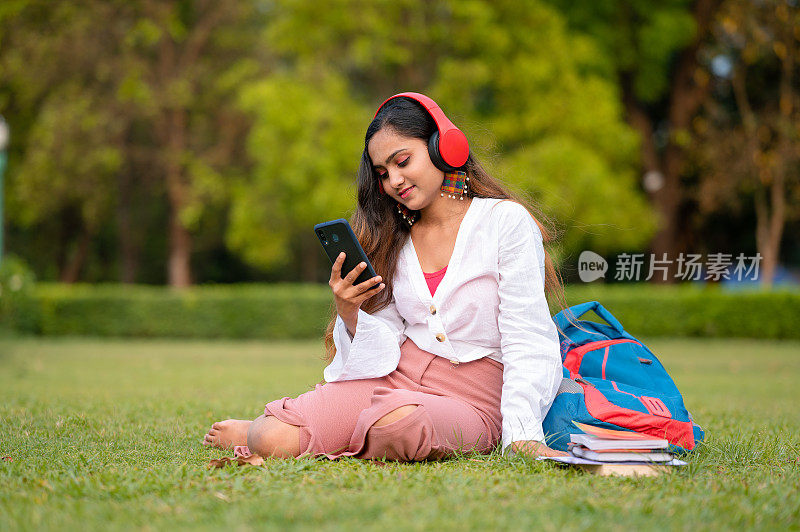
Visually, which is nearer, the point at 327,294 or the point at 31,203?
the point at 327,294

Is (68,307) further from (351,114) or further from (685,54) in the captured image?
(685,54)

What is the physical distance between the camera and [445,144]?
11.4ft

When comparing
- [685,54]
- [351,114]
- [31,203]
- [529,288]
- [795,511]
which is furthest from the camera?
[31,203]

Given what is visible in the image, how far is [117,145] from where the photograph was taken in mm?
23734

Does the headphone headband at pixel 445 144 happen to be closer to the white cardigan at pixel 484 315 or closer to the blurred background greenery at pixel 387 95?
the white cardigan at pixel 484 315

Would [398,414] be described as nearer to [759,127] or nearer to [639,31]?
[639,31]

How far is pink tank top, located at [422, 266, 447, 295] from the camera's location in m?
3.58

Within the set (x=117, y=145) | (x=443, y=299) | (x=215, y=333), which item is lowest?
(x=215, y=333)

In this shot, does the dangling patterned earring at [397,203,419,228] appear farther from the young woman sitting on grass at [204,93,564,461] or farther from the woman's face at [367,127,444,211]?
the woman's face at [367,127,444,211]

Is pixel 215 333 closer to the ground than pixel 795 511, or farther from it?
closer to the ground

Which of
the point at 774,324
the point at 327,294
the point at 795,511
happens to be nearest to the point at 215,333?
the point at 327,294

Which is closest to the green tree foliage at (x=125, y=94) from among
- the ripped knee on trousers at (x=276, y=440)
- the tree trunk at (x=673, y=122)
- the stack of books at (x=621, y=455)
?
the tree trunk at (x=673, y=122)

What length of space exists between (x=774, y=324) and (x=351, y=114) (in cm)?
1003

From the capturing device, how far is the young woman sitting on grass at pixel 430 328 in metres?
3.32
